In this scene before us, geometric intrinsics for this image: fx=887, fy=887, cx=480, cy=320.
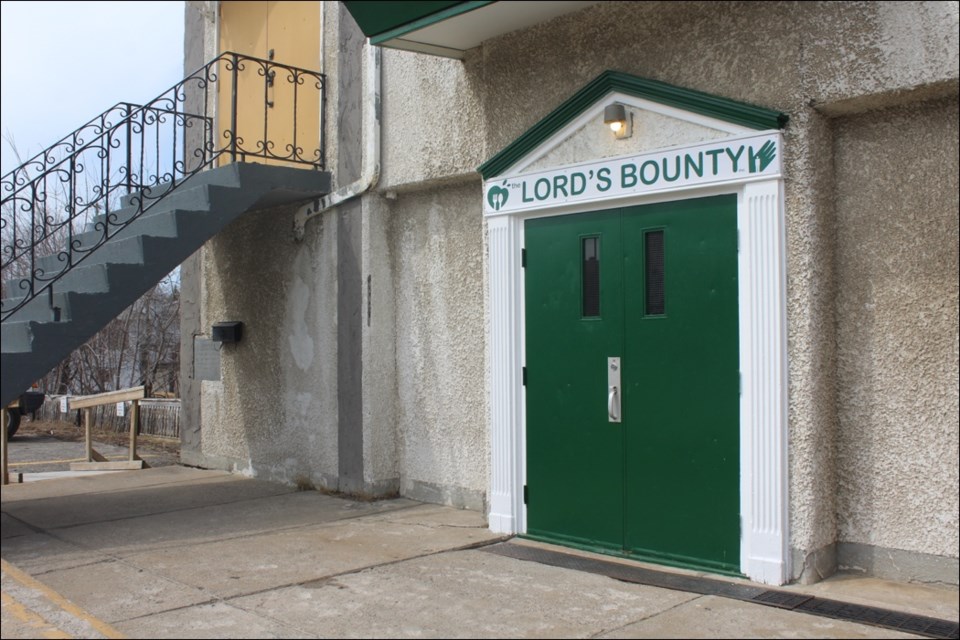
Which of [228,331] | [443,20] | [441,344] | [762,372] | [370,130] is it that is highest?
[443,20]

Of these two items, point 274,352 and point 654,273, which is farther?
point 274,352

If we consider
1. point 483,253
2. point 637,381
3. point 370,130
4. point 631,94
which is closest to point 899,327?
point 637,381

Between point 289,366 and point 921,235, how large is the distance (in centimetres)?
597

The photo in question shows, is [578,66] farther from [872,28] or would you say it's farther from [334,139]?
[334,139]

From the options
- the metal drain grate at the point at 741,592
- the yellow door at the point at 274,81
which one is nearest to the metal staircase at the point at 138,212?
the yellow door at the point at 274,81

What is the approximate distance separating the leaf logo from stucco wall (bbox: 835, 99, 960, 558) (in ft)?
7.48

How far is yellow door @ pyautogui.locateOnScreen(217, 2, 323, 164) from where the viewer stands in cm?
871

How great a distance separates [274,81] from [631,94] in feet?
16.2

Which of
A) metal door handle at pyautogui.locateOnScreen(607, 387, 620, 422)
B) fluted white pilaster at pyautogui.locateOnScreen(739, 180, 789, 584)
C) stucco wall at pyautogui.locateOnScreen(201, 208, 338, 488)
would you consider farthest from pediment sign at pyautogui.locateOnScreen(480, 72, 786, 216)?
stucco wall at pyautogui.locateOnScreen(201, 208, 338, 488)

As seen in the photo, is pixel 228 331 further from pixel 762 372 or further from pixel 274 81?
pixel 762 372

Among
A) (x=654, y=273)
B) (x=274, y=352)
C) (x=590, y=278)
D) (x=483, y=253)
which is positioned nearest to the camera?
(x=654, y=273)

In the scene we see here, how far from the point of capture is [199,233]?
7301 mm

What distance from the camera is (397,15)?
20.7 feet

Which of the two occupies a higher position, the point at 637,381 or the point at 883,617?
the point at 637,381
